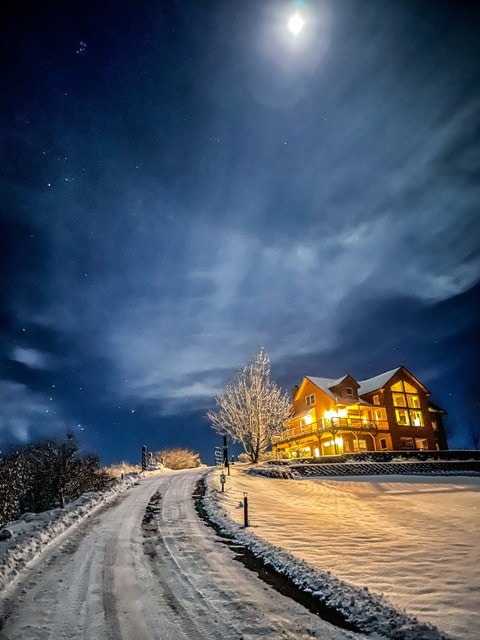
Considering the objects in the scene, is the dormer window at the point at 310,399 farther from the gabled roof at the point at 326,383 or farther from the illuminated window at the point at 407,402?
the illuminated window at the point at 407,402

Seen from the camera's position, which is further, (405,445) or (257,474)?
(405,445)

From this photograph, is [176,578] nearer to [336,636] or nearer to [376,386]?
[336,636]

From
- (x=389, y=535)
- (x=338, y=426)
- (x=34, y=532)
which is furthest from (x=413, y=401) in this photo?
(x=34, y=532)

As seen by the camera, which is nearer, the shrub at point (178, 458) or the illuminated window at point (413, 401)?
the shrub at point (178, 458)

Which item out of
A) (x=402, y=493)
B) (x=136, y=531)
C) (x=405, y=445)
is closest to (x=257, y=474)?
(x=402, y=493)

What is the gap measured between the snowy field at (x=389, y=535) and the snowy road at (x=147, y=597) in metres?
1.77

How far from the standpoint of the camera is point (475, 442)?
5991 centimetres

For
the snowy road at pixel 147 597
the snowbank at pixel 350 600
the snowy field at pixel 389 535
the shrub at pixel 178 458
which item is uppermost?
the shrub at pixel 178 458

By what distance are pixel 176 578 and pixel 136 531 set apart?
4791 millimetres

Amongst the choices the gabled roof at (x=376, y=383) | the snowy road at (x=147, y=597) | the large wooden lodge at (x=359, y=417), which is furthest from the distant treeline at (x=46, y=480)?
the gabled roof at (x=376, y=383)

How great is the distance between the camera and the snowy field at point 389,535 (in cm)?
627

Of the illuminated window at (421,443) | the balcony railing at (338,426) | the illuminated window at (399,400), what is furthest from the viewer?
the illuminated window at (399,400)

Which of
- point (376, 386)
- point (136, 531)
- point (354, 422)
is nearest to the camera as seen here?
point (136, 531)

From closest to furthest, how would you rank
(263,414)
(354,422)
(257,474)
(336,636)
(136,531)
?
(336,636) < (136,531) < (257,474) < (263,414) < (354,422)
